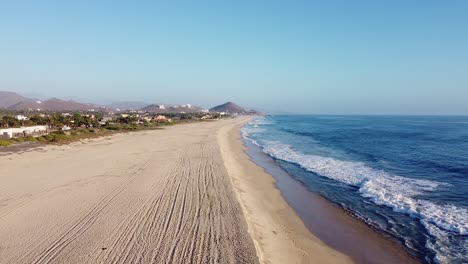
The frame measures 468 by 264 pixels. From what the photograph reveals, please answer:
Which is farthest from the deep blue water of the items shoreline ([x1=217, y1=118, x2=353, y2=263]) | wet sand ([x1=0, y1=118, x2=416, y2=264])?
shoreline ([x1=217, y1=118, x2=353, y2=263])

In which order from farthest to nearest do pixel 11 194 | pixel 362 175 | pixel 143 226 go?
pixel 362 175 → pixel 11 194 → pixel 143 226

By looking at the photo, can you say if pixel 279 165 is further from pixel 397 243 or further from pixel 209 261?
pixel 209 261

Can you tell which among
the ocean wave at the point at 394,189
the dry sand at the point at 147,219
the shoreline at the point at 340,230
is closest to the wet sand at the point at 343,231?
the shoreline at the point at 340,230

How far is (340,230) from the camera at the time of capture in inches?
411

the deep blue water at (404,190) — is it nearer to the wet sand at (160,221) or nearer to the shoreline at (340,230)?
the shoreline at (340,230)

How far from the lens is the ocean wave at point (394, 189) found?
438 inches

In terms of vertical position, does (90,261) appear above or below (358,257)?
above

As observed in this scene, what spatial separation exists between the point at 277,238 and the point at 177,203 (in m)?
3.84

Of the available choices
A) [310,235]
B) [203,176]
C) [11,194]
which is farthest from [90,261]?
[203,176]

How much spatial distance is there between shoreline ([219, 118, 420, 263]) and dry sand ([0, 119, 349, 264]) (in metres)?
0.36

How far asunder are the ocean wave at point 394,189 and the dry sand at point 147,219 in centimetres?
404

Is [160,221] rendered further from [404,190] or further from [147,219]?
[404,190]

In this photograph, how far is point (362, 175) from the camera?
60.6ft

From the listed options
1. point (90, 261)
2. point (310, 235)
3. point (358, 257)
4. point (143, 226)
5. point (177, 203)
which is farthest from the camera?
point (177, 203)
